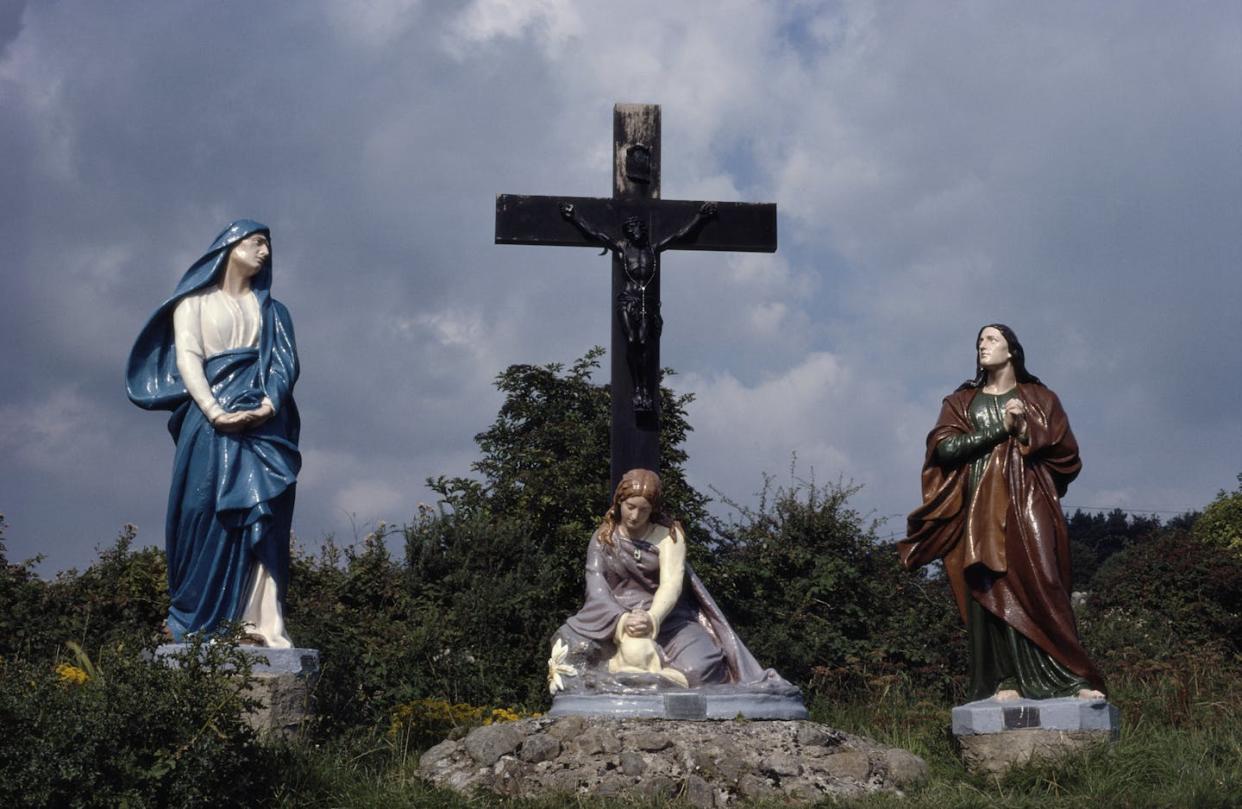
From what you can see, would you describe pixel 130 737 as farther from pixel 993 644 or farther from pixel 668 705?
pixel 993 644

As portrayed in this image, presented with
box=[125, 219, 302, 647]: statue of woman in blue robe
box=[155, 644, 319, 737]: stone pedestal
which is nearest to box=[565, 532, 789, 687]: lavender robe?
box=[155, 644, 319, 737]: stone pedestal

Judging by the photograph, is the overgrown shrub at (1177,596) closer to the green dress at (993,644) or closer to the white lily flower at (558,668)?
the green dress at (993,644)

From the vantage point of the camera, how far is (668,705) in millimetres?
7082

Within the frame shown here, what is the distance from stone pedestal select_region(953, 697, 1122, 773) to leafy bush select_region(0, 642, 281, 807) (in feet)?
11.6

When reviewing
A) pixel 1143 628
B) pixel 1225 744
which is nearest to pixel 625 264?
pixel 1225 744

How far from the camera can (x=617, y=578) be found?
7.82 m

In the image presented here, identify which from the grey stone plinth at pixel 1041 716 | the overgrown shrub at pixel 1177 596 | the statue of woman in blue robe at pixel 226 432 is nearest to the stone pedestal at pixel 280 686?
the statue of woman in blue robe at pixel 226 432

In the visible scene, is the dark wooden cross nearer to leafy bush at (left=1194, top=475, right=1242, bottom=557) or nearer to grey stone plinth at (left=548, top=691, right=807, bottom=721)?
grey stone plinth at (left=548, top=691, right=807, bottom=721)

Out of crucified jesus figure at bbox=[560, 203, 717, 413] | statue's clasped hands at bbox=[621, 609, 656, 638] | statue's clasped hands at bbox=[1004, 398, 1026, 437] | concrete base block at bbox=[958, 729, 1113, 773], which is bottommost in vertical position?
concrete base block at bbox=[958, 729, 1113, 773]

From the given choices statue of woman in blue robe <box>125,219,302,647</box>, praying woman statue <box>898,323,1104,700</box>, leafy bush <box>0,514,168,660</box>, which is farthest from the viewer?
leafy bush <box>0,514,168,660</box>

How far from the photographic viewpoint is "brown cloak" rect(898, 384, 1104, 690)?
24.0 ft

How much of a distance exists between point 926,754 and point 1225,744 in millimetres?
1563

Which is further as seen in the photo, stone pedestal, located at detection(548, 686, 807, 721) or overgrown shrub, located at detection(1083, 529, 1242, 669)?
overgrown shrub, located at detection(1083, 529, 1242, 669)

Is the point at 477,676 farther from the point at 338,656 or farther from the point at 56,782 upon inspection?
the point at 56,782
